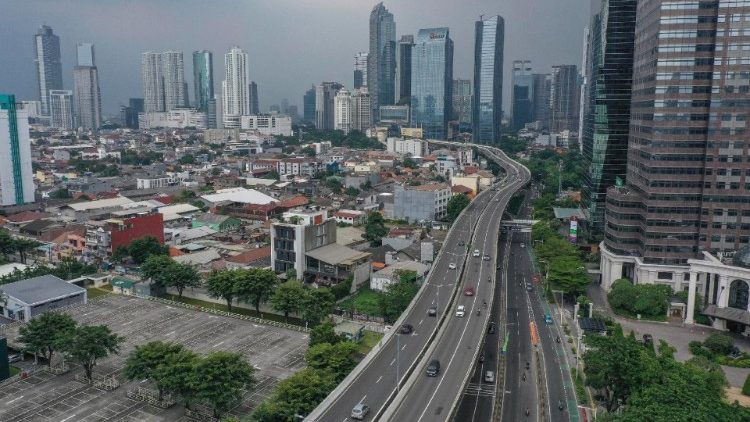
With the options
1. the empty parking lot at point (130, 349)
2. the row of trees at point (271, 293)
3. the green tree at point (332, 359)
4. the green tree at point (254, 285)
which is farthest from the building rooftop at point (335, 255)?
the green tree at point (332, 359)

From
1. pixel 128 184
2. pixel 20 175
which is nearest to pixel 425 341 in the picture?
pixel 20 175

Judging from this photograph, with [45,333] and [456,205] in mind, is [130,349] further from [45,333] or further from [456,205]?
[456,205]

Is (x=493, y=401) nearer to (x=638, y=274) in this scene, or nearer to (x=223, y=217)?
(x=638, y=274)

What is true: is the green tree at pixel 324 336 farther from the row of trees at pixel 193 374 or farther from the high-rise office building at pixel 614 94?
the high-rise office building at pixel 614 94

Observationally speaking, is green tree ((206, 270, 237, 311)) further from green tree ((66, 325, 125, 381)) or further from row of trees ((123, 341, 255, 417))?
row of trees ((123, 341, 255, 417))

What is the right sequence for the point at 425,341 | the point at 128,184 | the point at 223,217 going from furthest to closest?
1. the point at 128,184
2. the point at 223,217
3. the point at 425,341

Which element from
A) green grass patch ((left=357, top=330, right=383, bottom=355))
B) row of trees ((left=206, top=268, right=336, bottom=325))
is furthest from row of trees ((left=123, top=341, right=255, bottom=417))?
row of trees ((left=206, top=268, right=336, bottom=325))

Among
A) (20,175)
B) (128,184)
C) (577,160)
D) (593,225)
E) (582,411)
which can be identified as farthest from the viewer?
(577,160)
